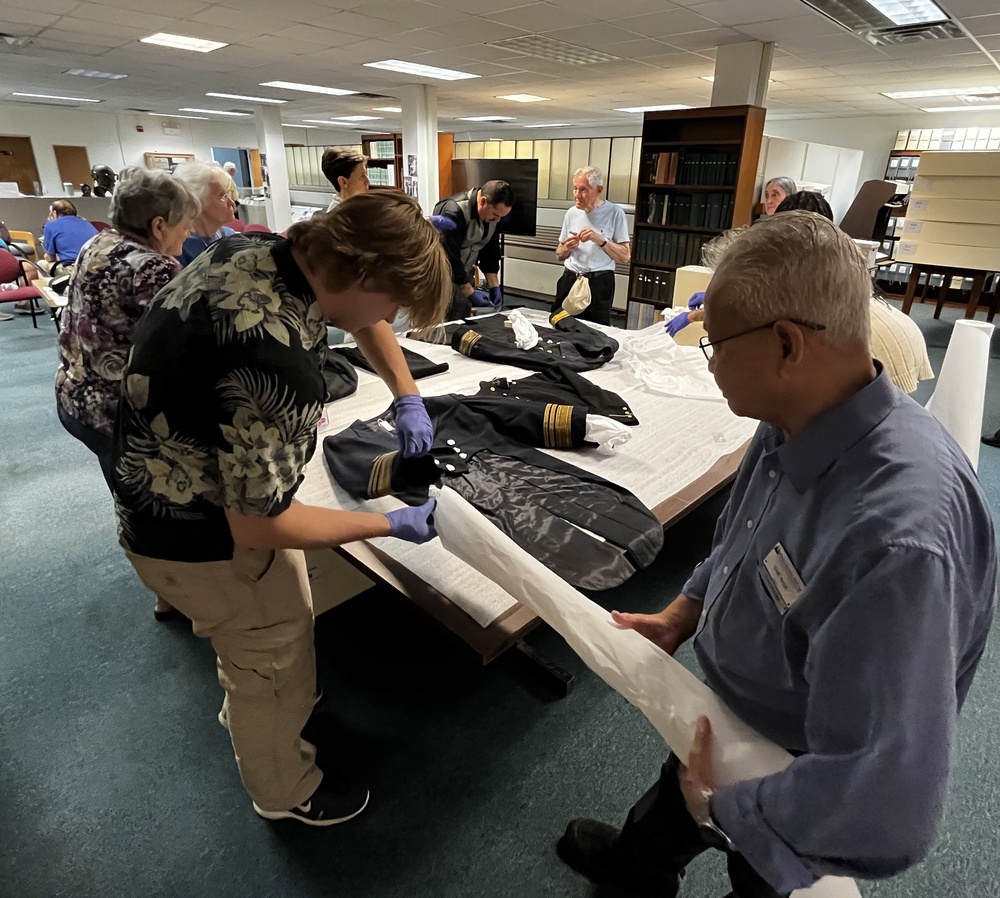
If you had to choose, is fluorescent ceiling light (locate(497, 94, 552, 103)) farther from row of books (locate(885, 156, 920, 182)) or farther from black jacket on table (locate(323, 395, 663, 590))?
black jacket on table (locate(323, 395, 663, 590))

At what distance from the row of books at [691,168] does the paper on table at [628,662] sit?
16.6 ft

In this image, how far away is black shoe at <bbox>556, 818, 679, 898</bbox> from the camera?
4.05 ft

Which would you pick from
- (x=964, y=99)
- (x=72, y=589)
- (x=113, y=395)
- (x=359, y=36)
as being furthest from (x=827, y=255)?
(x=964, y=99)

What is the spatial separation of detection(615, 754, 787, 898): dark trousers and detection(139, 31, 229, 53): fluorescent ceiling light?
22.0 ft

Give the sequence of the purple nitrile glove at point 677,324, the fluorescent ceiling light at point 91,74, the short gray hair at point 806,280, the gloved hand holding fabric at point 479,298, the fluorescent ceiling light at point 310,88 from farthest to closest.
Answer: the fluorescent ceiling light at point 310,88
the fluorescent ceiling light at point 91,74
the gloved hand holding fabric at point 479,298
the purple nitrile glove at point 677,324
the short gray hair at point 806,280

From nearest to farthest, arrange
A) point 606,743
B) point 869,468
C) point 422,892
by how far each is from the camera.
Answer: point 869,468 < point 422,892 < point 606,743

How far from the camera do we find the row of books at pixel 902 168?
9133mm

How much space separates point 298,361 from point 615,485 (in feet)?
3.72

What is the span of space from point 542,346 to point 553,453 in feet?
3.84

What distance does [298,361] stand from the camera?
3.15 feet

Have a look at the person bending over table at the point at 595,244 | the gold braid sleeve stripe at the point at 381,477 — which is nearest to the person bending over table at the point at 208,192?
the gold braid sleeve stripe at the point at 381,477

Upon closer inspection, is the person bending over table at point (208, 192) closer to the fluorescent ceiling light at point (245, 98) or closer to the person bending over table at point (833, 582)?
the person bending over table at point (833, 582)

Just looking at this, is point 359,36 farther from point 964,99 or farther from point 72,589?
point 964,99

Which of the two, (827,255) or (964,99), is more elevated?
(964,99)
